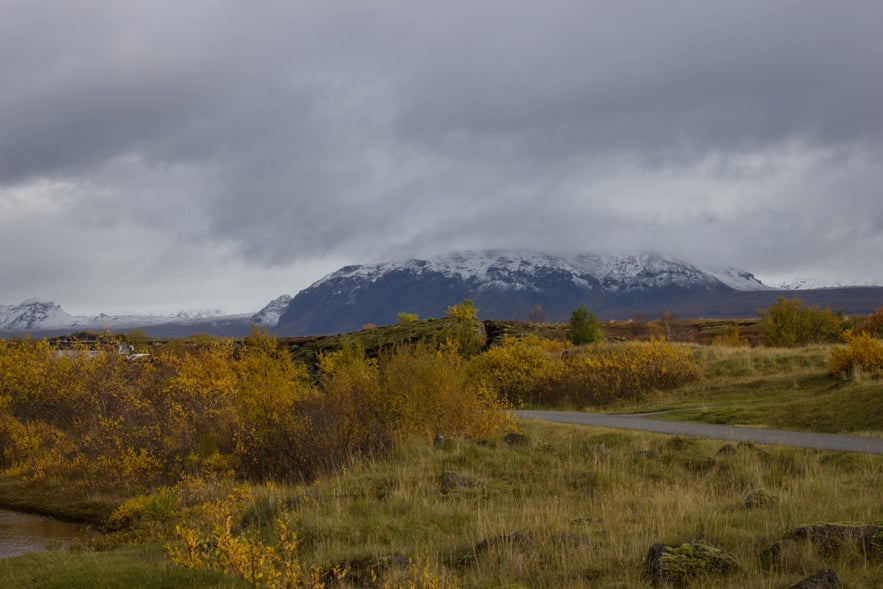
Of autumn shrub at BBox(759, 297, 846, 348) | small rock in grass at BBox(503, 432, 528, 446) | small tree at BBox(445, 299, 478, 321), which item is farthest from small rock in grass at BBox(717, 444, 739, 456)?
autumn shrub at BBox(759, 297, 846, 348)

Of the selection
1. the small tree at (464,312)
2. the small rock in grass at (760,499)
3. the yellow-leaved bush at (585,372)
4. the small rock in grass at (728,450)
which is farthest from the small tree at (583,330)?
the small rock in grass at (760,499)

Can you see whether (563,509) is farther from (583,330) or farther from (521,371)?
(583,330)

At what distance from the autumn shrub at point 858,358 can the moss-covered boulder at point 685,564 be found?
1960 centimetres

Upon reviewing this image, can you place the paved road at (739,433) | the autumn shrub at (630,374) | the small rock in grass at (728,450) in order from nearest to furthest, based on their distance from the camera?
the small rock in grass at (728,450)
the paved road at (739,433)
the autumn shrub at (630,374)

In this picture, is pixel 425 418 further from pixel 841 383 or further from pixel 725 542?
pixel 841 383

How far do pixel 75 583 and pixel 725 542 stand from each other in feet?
27.9

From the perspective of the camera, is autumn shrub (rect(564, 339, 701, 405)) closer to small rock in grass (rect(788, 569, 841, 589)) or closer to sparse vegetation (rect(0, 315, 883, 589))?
sparse vegetation (rect(0, 315, 883, 589))

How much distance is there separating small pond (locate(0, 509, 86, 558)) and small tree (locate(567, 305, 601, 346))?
41770mm

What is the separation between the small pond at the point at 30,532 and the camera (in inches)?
640

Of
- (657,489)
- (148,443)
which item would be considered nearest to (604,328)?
(148,443)

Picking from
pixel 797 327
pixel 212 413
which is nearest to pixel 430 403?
pixel 212 413

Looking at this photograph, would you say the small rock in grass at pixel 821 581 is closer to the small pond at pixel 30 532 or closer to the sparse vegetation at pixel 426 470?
the sparse vegetation at pixel 426 470

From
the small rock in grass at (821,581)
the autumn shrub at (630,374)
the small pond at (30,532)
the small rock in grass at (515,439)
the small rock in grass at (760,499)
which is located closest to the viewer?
the small rock in grass at (821,581)

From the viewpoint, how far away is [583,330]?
5631 centimetres
